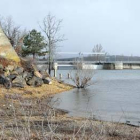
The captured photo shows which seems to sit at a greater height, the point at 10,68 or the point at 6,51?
the point at 6,51

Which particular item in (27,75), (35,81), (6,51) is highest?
(6,51)

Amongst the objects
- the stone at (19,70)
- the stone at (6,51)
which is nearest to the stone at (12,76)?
the stone at (19,70)

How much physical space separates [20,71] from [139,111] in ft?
43.2

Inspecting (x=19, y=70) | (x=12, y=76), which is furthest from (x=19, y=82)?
(x=19, y=70)

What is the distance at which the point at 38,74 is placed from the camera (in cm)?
2792

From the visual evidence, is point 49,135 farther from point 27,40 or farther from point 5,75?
point 27,40

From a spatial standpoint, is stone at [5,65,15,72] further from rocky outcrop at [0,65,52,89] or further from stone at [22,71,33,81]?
stone at [22,71,33,81]

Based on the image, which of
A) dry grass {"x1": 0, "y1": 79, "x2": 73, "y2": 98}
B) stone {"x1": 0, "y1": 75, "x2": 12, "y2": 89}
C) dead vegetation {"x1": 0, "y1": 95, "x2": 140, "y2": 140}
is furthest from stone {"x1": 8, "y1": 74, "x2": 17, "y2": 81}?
dead vegetation {"x1": 0, "y1": 95, "x2": 140, "y2": 140}

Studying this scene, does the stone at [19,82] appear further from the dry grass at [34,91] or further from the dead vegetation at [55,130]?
the dead vegetation at [55,130]

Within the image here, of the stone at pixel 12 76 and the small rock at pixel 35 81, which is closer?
the stone at pixel 12 76

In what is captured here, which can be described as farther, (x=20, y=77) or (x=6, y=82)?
(x=20, y=77)

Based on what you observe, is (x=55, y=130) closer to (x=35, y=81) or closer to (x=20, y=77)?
(x=20, y=77)

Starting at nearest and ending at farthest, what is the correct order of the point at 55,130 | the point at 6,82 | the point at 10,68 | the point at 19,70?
the point at 55,130 → the point at 6,82 → the point at 10,68 → the point at 19,70

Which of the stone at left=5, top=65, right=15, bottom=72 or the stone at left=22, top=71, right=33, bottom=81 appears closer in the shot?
the stone at left=5, top=65, right=15, bottom=72
